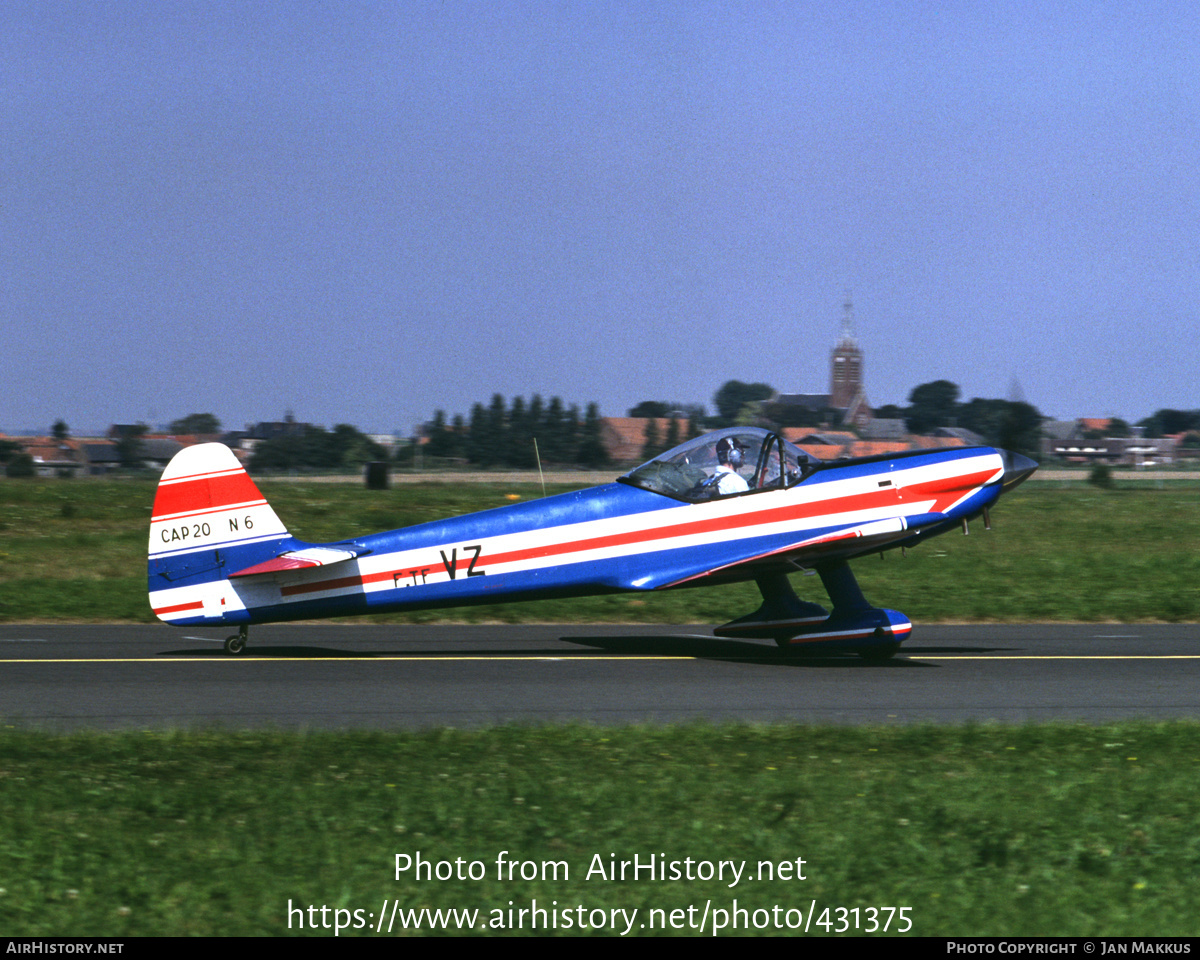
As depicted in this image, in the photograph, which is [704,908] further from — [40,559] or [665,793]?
[40,559]

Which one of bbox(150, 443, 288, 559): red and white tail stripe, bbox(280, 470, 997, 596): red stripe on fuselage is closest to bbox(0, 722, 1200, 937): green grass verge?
bbox(150, 443, 288, 559): red and white tail stripe

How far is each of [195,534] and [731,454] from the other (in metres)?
5.86

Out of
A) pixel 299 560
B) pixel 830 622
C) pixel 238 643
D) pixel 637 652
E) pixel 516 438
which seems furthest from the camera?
pixel 516 438

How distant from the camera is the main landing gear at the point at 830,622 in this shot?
544 inches

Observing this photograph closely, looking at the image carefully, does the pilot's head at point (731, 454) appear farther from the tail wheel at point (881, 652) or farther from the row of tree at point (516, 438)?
the row of tree at point (516, 438)

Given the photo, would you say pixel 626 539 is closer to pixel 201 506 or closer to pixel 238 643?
pixel 238 643

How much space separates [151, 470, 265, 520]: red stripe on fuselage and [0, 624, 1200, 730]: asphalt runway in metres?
1.65

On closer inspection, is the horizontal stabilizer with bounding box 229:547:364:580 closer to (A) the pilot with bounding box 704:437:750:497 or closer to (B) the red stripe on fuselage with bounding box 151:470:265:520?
(B) the red stripe on fuselage with bounding box 151:470:265:520

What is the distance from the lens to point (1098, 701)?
11.2m

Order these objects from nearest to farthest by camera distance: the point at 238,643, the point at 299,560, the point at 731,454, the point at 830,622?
the point at 299,560
the point at 238,643
the point at 731,454
the point at 830,622

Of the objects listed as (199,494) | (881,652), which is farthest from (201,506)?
(881,652)

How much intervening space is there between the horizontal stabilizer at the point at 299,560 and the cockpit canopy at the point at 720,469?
325 centimetres

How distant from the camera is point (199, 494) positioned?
42.6ft

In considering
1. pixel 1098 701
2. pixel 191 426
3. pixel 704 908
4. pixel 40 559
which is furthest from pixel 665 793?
pixel 191 426
